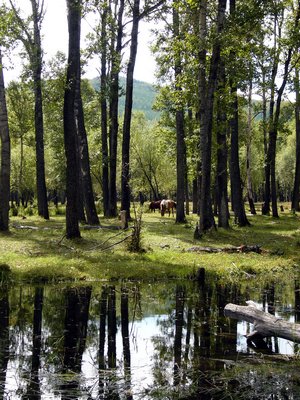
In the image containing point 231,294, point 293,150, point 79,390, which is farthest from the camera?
point 293,150

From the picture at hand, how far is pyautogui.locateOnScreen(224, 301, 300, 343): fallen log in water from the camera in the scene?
7.51 meters

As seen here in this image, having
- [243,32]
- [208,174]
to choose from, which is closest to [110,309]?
[208,174]

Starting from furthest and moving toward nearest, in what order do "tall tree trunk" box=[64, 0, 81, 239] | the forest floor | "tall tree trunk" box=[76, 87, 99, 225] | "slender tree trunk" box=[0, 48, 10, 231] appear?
"tall tree trunk" box=[76, 87, 99, 225] < "slender tree trunk" box=[0, 48, 10, 231] < "tall tree trunk" box=[64, 0, 81, 239] < the forest floor

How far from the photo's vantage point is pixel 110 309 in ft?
33.8

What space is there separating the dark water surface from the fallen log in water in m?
0.27

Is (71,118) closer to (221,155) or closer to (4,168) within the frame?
(4,168)

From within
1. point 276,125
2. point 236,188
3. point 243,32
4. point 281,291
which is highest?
point 243,32

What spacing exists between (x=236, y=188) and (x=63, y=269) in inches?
666

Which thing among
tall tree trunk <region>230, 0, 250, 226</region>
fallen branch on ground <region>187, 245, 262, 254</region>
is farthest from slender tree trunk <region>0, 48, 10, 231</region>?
tall tree trunk <region>230, 0, 250, 226</region>

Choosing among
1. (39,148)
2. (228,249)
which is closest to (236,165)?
(228,249)

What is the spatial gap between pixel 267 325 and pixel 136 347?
2197mm

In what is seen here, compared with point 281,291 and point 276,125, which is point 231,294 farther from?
point 276,125

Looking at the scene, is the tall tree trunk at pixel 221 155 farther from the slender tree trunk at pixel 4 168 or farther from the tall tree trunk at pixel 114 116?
the slender tree trunk at pixel 4 168

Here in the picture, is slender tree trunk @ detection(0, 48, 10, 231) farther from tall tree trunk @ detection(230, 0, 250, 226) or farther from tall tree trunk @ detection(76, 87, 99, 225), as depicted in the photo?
tall tree trunk @ detection(230, 0, 250, 226)
